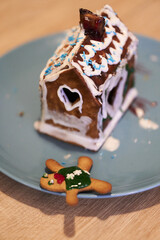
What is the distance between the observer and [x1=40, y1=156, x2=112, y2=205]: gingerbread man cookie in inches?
42.3

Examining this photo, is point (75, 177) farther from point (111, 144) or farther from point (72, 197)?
point (111, 144)

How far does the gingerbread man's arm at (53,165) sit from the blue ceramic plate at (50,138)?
0.06 meters

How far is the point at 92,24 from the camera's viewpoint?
1233mm

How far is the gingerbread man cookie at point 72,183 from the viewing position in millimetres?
1074

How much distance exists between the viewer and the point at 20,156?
4.34 ft

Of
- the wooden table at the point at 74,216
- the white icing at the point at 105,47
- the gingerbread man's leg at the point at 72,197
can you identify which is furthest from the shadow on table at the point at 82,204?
the white icing at the point at 105,47

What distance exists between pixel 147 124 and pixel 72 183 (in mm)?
547

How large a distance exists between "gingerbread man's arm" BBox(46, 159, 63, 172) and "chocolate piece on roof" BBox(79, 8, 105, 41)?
1.73 ft

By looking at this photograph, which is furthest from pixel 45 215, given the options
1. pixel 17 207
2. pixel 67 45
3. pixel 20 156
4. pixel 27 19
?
pixel 27 19

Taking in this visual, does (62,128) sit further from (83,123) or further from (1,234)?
(1,234)

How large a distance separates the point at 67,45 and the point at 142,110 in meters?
0.51

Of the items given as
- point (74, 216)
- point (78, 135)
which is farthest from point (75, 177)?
point (78, 135)

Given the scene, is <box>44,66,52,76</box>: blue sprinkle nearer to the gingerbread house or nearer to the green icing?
the gingerbread house

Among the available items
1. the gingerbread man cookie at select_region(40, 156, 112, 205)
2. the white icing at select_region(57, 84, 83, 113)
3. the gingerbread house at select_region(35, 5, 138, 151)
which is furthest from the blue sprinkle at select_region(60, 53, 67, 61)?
the gingerbread man cookie at select_region(40, 156, 112, 205)
